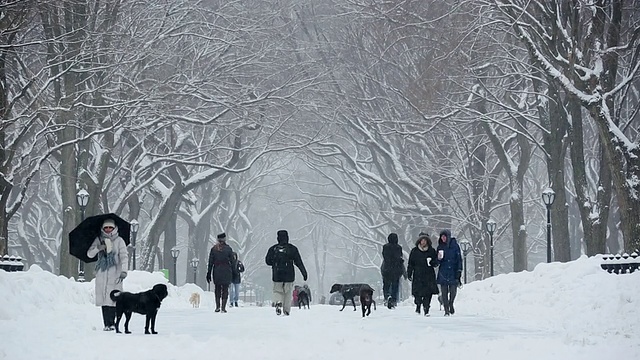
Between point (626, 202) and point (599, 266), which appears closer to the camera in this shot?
point (599, 266)

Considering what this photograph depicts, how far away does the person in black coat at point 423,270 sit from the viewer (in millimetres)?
22703

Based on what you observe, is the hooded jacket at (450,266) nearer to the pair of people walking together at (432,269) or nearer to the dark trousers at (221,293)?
the pair of people walking together at (432,269)

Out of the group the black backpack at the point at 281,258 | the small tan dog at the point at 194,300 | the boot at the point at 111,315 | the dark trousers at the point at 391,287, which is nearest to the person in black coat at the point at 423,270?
the black backpack at the point at 281,258

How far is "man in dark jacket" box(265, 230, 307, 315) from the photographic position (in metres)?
22.8

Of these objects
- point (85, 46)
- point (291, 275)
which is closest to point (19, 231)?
point (85, 46)

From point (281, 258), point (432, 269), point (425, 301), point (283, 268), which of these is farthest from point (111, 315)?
point (432, 269)

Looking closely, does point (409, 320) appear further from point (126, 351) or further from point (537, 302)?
point (126, 351)

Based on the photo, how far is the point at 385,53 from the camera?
39219mm

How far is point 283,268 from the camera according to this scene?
22875 millimetres

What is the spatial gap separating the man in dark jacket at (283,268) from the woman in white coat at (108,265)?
7.12 meters

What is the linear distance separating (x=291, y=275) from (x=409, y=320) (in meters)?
3.55

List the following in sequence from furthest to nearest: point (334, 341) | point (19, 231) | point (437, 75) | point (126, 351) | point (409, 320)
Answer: point (19, 231) → point (437, 75) → point (409, 320) → point (334, 341) → point (126, 351)

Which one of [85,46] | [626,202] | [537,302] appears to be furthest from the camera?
[85,46]

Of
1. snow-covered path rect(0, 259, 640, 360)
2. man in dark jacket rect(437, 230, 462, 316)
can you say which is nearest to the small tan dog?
snow-covered path rect(0, 259, 640, 360)
